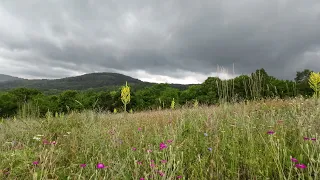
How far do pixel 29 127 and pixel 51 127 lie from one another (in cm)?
46

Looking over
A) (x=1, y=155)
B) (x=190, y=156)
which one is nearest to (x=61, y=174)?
(x=1, y=155)

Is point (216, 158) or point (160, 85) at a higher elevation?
point (160, 85)

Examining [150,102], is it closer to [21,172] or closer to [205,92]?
[205,92]

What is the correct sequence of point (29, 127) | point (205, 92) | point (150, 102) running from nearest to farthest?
point (29, 127)
point (205, 92)
point (150, 102)

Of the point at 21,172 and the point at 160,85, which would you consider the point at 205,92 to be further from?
the point at 21,172

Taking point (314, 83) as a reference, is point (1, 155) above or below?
below

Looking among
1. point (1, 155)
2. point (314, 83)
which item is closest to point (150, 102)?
point (314, 83)

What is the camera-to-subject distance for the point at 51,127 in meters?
5.13

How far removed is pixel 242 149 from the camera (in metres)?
2.40

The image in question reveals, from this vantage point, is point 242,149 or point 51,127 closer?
point 242,149

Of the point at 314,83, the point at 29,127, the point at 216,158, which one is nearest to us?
the point at 216,158

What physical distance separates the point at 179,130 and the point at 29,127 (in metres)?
3.73

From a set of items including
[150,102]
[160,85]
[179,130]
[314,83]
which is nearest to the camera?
[179,130]

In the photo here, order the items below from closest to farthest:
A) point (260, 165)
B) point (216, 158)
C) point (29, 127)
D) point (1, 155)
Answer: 1. point (260, 165)
2. point (216, 158)
3. point (1, 155)
4. point (29, 127)
